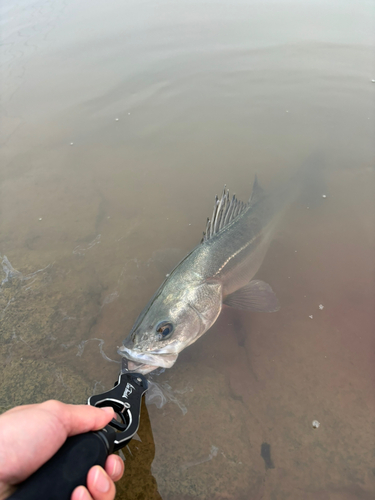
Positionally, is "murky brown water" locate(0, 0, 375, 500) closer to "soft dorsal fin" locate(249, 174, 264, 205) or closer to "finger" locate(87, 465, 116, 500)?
"soft dorsal fin" locate(249, 174, 264, 205)

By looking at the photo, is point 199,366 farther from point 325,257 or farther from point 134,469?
point 325,257

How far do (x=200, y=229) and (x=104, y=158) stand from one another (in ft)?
7.83

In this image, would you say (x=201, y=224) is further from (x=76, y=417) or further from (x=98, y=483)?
(x=98, y=483)

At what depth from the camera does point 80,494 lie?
1325 mm

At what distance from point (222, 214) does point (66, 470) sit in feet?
9.95

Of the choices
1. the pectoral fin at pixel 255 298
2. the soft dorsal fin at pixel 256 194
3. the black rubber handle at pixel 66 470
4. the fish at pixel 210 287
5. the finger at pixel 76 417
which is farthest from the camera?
the soft dorsal fin at pixel 256 194

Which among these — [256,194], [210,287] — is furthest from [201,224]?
[210,287]

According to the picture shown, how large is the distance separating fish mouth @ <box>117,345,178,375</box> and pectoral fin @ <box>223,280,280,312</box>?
112 cm

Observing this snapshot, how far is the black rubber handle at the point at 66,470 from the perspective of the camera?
1227 millimetres

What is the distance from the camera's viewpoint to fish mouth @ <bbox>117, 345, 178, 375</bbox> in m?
A: 2.49

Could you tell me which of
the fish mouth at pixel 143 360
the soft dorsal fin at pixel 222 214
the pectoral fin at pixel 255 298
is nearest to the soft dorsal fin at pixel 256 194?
the soft dorsal fin at pixel 222 214

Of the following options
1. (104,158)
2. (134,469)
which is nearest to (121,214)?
(104,158)

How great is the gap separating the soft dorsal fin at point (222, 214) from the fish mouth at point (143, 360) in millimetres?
1498

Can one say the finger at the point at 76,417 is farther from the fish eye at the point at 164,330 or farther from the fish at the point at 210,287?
the fish eye at the point at 164,330
